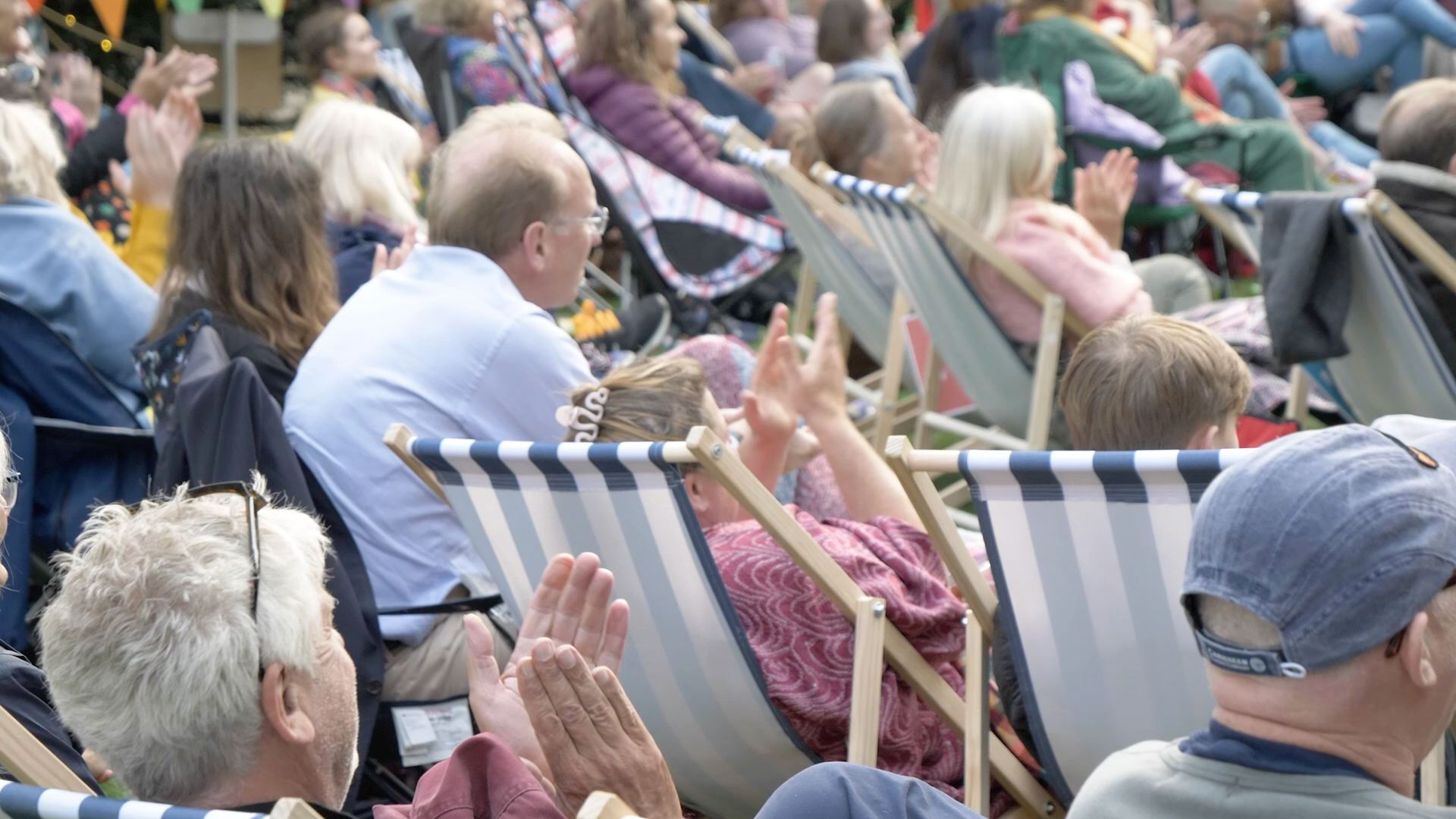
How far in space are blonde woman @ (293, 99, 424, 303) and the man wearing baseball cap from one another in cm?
333

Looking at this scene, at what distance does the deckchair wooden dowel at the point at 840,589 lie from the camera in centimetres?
215

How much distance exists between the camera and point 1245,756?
4.18 feet

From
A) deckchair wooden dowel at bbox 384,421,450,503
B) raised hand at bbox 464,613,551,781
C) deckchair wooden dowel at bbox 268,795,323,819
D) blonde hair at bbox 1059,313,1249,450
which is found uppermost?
deckchair wooden dowel at bbox 268,795,323,819

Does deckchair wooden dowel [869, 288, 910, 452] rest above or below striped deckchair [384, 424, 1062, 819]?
below

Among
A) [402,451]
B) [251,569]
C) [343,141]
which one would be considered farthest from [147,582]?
[343,141]

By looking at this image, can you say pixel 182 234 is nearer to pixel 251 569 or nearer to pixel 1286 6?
pixel 251 569

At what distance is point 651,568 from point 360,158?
8.43ft

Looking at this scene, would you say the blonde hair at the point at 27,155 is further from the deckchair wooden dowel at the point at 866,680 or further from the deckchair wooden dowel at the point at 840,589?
the deckchair wooden dowel at the point at 866,680

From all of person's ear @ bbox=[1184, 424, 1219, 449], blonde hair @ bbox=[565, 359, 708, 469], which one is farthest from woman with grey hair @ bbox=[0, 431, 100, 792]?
person's ear @ bbox=[1184, 424, 1219, 449]

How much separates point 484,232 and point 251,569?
1.65 m

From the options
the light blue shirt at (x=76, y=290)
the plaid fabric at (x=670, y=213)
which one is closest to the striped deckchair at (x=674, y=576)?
the light blue shirt at (x=76, y=290)

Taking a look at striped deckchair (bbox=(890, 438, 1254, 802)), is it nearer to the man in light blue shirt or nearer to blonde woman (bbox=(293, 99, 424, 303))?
the man in light blue shirt

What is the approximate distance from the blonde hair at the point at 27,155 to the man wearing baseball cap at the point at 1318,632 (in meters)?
3.26

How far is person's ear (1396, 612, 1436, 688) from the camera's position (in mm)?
1264
